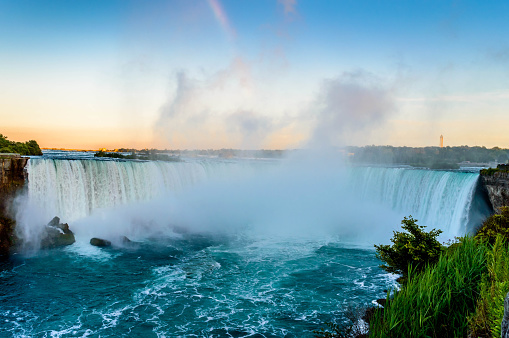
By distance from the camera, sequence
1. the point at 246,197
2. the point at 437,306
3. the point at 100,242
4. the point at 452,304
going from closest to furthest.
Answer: the point at 437,306
the point at 452,304
the point at 100,242
the point at 246,197

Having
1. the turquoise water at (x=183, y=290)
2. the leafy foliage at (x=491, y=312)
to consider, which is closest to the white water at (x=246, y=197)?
the turquoise water at (x=183, y=290)

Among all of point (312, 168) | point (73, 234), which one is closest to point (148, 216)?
point (73, 234)

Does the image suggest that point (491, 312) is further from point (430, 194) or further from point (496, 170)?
point (430, 194)

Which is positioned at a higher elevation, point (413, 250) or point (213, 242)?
point (413, 250)

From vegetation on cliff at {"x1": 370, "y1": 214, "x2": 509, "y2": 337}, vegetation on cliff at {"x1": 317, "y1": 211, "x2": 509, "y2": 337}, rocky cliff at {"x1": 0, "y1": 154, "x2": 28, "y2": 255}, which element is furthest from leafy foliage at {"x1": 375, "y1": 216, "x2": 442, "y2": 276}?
rocky cliff at {"x1": 0, "y1": 154, "x2": 28, "y2": 255}

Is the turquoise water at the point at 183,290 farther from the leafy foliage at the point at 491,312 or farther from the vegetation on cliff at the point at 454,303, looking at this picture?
the leafy foliage at the point at 491,312

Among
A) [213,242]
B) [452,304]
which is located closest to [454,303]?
[452,304]
